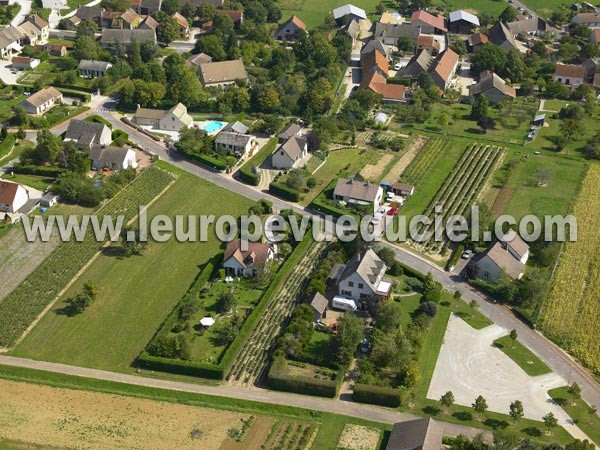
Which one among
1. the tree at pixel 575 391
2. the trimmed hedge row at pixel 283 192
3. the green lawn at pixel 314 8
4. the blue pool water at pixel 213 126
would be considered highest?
the tree at pixel 575 391

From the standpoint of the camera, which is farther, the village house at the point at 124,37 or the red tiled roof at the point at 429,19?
the red tiled roof at the point at 429,19

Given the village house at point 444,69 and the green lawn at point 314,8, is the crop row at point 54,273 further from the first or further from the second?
the green lawn at point 314,8

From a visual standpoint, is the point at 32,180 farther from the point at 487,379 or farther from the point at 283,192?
the point at 487,379

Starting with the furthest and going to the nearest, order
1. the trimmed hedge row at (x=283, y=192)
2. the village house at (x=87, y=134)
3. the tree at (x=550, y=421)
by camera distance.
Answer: the village house at (x=87, y=134) → the trimmed hedge row at (x=283, y=192) → the tree at (x=550, y=421)

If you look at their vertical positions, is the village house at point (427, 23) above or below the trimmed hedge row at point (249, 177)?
below

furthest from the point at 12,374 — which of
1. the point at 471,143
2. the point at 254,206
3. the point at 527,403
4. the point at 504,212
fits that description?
the point at 471,143

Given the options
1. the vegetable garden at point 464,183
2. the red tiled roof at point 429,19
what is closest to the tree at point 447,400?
the vegetable garden at point 464,183
